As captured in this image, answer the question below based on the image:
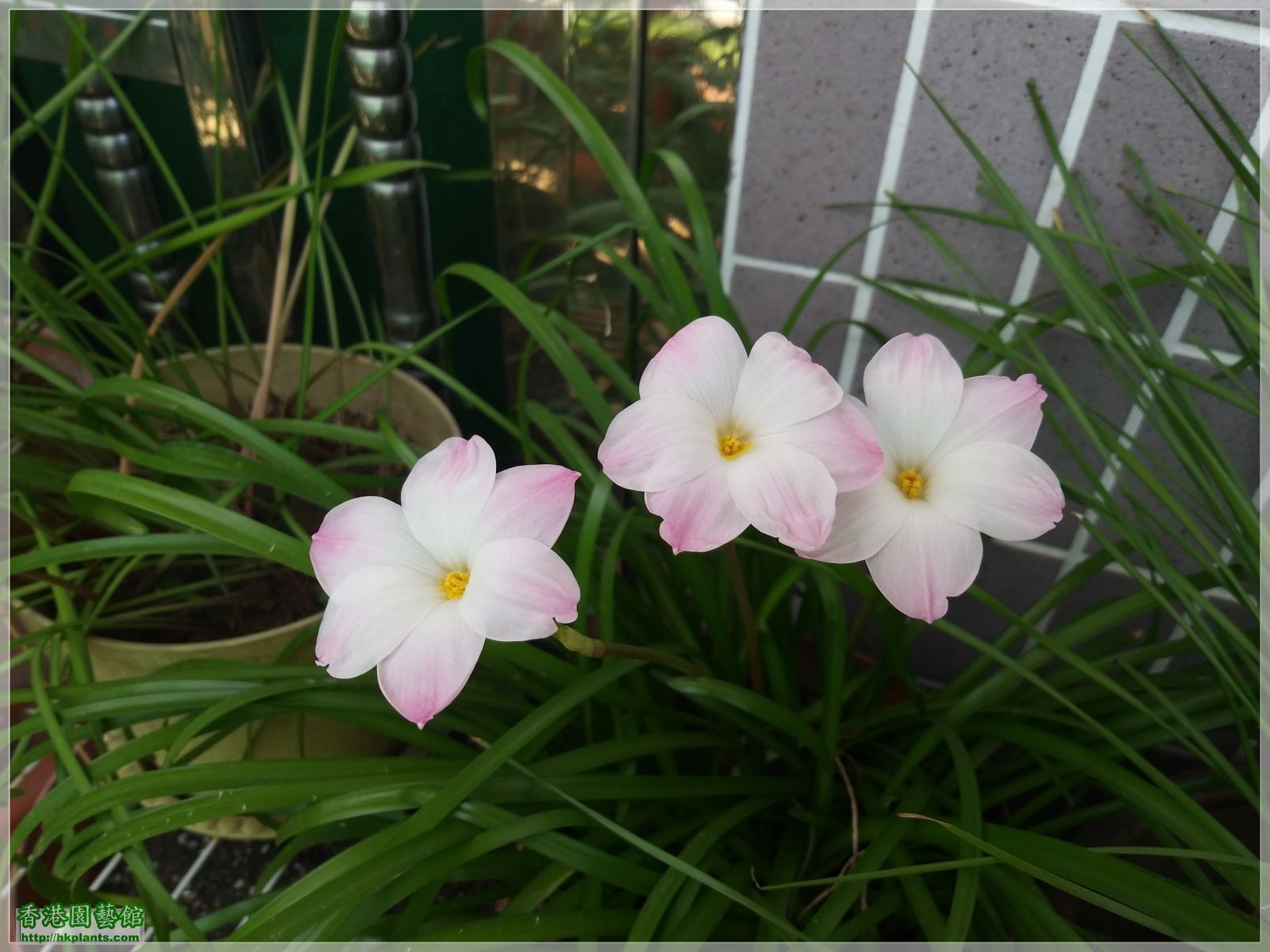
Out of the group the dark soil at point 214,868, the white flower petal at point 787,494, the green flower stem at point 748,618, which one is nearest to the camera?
the white flower petal at point 787,494

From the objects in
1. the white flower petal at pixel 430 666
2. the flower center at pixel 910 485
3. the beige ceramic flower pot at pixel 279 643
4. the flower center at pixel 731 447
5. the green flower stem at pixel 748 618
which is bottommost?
the beige ceramic flower pot at pixel 279 643

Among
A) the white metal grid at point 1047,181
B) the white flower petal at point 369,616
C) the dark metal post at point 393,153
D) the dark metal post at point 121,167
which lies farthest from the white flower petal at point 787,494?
the dark metal post at point 121,167

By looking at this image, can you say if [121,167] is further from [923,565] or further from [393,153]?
[923,565]

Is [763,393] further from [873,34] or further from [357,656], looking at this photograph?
[873,34]

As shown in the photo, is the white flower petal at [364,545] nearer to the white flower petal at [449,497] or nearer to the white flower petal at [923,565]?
the white flower petal at [449,497]

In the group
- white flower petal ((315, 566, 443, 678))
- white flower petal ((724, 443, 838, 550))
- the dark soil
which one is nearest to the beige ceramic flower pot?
the dark soil

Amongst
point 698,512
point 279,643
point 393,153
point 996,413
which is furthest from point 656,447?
point 393,153

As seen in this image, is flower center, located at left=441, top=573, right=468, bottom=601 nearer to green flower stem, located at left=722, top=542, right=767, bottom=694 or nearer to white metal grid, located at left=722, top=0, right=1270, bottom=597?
green flower stem, located at left=722, top=542, right=767, bottom=694
